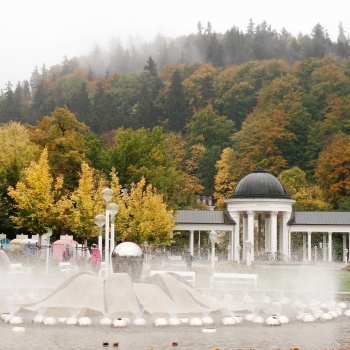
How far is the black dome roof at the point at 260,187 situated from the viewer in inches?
2948

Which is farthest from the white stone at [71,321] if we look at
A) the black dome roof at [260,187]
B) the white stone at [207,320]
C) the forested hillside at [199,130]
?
the black dome roof at [260,187]

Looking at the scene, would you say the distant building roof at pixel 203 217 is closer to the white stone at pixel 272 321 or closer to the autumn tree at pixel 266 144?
A: the autumn tree at pixel 266 144

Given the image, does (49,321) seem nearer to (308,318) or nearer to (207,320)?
(207,320)

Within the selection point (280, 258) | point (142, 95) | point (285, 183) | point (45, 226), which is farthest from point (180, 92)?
point (45, 226)

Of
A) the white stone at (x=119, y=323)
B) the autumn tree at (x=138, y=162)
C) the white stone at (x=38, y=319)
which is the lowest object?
the white stone at (x=38, y=319)

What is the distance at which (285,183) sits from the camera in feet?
323

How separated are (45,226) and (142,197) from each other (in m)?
13.1

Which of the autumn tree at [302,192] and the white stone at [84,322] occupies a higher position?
the white stone at [84,322]

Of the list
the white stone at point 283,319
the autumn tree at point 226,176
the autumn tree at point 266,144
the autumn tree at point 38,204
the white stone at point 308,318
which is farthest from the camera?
the autumn tree at point 226,176

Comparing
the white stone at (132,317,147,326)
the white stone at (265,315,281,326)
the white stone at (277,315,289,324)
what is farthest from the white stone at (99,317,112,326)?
the white stone at (277,315,289,324)

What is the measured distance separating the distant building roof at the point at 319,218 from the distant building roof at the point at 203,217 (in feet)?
20.3

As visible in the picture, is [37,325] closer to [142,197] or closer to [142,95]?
[142,197]

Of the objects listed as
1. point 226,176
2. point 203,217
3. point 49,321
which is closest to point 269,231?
point 203,217

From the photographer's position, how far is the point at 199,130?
5404 inches
